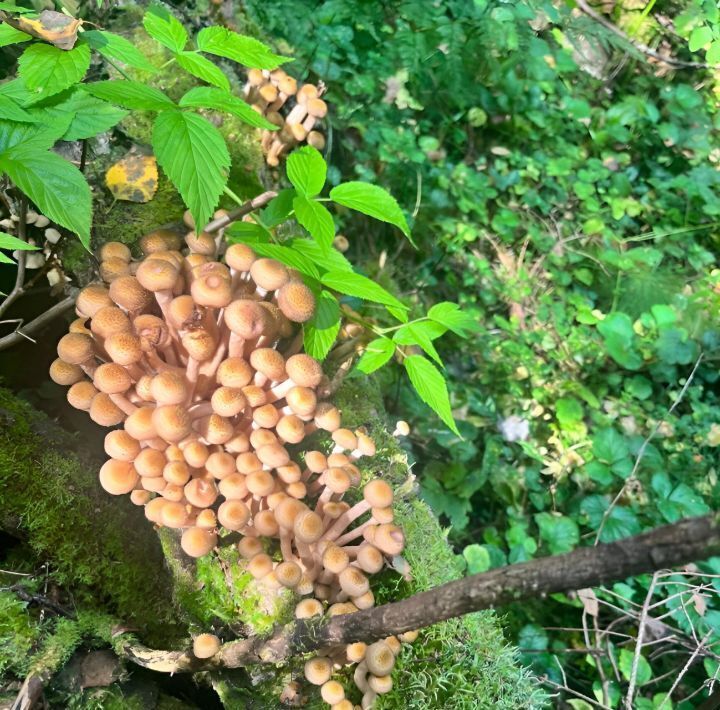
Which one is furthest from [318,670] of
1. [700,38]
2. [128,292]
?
[700,38]

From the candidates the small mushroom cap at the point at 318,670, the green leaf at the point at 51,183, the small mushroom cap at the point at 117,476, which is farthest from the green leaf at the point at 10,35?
the small mushroom cap at the point at 318,670

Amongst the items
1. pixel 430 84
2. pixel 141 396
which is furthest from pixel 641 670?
pixel 430 84

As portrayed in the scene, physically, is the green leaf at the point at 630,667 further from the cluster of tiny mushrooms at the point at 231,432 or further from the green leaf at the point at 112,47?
the green leaf at the point at 112,47

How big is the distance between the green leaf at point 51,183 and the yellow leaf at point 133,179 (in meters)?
0.92

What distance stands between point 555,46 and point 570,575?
244 inches

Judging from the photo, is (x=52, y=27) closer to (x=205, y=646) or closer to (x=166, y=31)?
(x=166, y=31)

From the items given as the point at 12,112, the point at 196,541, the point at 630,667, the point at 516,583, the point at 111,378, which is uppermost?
the point at 12,112

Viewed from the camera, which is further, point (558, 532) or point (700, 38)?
point (700, 38)

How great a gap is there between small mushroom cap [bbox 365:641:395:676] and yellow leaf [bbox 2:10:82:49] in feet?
6.67

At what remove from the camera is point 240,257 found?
2.01 meters

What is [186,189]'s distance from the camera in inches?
63.6

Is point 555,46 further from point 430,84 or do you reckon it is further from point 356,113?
point 356,113

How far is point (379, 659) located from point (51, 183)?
1668mm

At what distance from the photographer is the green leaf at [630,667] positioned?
307cm
